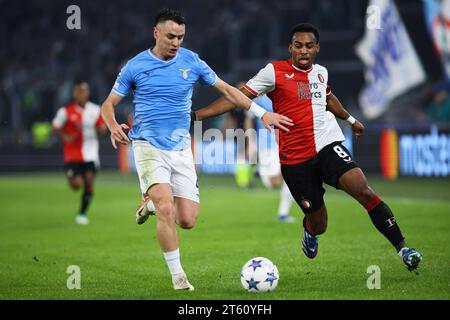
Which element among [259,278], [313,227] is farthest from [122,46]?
[259,278]

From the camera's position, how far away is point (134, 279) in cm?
858

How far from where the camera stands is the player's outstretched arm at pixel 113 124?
7559 millimetres

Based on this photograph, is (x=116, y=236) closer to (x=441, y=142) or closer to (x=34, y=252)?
(x=34, y=252)

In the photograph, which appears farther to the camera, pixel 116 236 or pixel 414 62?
pixel 414 62

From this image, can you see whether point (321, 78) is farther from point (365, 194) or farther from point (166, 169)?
point (166, 169)

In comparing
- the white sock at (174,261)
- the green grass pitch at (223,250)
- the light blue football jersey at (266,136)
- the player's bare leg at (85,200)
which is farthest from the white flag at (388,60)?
the white sock at (174,261)

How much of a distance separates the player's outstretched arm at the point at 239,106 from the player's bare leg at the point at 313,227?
0.96 metres

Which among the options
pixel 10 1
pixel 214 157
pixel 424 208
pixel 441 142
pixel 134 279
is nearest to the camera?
pixel 134 279

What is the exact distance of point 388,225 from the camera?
815 centimetres

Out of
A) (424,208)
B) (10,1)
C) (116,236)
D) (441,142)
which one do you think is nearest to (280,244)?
(116,236)

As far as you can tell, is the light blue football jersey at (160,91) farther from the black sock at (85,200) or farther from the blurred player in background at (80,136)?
the blurred player in background at (80,136)

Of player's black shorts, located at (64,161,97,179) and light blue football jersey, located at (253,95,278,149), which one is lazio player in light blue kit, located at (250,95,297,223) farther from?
player's black shorts, located at (64,161,97,179)

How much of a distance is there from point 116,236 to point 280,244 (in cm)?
279
